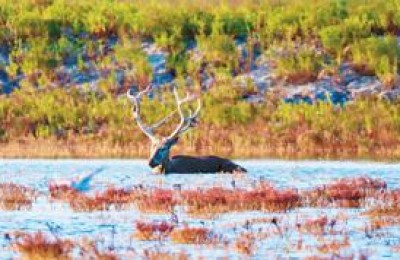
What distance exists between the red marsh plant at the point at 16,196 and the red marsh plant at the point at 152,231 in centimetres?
364

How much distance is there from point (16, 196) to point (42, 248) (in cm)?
610

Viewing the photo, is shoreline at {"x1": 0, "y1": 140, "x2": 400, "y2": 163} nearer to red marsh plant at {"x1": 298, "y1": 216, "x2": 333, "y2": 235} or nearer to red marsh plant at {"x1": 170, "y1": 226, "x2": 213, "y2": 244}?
red marsh plant at {"x1": 298, "y1": 216, "x2": 333, "y2": 235}

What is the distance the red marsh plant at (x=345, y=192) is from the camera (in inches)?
814

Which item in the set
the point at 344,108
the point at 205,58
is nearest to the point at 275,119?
the point at 344,108

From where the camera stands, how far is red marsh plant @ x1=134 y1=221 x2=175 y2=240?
16.6 metres

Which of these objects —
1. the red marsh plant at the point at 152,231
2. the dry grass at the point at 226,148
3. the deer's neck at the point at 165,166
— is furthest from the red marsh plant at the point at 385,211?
the dry grass at the point at 226,148

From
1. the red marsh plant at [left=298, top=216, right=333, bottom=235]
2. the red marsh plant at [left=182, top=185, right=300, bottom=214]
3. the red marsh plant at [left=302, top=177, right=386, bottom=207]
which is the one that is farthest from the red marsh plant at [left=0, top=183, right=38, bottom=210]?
the red marsh plant at [left=298, top=216, right=333, bottom=235]

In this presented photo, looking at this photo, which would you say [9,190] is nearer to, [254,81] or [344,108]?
[344,108]

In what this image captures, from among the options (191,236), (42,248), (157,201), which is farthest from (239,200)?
(42,248)

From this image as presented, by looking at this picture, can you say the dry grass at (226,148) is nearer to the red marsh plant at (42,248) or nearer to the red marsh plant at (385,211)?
the red marsh plant at (385,211)

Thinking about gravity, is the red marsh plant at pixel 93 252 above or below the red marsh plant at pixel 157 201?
below

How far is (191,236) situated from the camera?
16312 millimetres

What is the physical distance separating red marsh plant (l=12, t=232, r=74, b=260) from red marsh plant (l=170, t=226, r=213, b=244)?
1.40 metres

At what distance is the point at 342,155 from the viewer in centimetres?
3219
